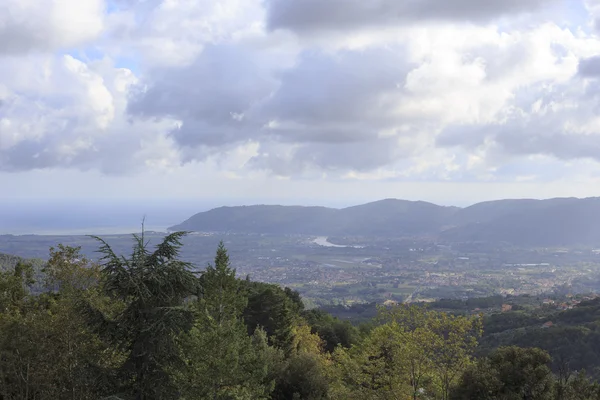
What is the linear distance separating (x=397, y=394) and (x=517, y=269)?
184212mm

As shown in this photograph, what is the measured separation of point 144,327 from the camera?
1444 centimetres

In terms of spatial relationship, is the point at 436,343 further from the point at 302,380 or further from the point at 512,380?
the point at 302,380

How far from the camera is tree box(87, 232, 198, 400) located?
14.6 metres

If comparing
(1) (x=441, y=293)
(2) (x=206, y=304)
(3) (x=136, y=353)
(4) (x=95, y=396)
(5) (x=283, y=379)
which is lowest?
(1) (x=441, y=293)

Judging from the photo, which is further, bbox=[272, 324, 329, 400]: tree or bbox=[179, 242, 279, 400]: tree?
bbox=[272, 324, 329, 400]: tree

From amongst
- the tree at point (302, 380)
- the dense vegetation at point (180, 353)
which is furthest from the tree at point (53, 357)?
the tree at point (302, 380)

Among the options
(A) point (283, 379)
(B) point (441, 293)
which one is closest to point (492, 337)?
(A) point (283, 379)

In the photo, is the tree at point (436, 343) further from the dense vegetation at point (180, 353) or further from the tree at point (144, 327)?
the tree at point (144, 327)

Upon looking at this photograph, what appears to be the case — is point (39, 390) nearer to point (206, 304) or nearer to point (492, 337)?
point (206, 304)

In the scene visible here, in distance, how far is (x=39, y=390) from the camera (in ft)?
47.5

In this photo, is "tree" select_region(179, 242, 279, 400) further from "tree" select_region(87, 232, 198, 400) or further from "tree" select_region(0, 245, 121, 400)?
"tree" select_region(0, 245, 121, 400)

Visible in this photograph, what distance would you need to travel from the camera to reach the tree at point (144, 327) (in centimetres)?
1456

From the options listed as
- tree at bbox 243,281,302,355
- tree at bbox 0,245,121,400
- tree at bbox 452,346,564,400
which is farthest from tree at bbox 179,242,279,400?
tree at bbox 243,281,302,355

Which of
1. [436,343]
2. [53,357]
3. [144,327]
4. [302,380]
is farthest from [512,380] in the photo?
[53,357]
